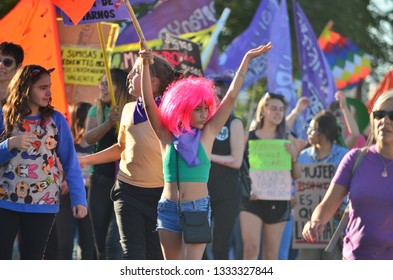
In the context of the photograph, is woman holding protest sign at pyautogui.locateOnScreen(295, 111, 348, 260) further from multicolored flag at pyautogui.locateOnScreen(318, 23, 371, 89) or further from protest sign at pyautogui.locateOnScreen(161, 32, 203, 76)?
multicolored flag at pyautogui.locateOnScreen(318, 23, 371, 89)

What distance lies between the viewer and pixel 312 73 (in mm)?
14375

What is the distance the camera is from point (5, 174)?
6.99 meters

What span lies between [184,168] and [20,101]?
1.09 metres

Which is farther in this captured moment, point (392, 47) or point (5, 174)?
point (392, 47)

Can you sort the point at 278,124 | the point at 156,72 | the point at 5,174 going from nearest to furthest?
the point at 5,174 < the point at 156,72 < the point at 278,124

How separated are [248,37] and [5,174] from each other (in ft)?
28.9

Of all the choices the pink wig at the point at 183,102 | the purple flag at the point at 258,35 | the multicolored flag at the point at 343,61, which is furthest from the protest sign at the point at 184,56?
the multicolored flag at the point at 343,61

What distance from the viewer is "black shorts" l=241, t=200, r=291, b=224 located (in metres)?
10.7

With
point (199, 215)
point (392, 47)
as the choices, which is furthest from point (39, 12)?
point (392, 47)

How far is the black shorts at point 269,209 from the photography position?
1067 centimetres

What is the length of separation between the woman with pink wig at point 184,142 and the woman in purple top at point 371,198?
2.36 feet

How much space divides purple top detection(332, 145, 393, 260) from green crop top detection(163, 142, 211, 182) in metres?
0.86
